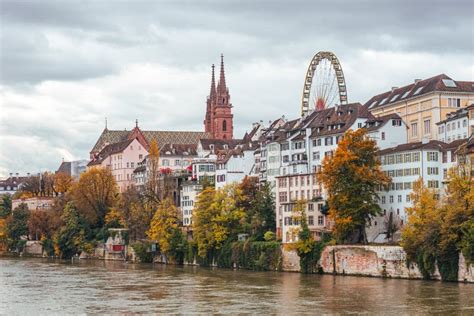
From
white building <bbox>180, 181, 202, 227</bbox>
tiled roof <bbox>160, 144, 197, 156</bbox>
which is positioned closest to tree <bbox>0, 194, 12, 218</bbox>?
tiled roof <bbox>160, 144, 197, 156</bbox>

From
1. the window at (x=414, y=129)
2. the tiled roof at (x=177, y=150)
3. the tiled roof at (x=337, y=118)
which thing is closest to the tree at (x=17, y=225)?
the tiled roof at (x=177, y=150)

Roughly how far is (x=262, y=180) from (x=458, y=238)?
48.2m

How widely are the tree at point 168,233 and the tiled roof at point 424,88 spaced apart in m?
28.3

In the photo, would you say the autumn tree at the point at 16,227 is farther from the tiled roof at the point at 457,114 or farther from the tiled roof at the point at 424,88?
the tiled roof at the point at 457,114

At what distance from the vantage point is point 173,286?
82188mm

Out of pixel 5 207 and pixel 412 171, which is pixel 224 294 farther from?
pixel 5 207

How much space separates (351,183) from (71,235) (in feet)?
194

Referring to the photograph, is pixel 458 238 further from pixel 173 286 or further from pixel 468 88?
pixel 468 88

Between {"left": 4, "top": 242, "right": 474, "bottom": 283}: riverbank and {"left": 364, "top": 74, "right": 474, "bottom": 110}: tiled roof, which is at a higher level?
{"left": 364, "top": 74, "right": 474, "bottom": 110}: tiled roof

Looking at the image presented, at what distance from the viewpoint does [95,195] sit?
147750mm

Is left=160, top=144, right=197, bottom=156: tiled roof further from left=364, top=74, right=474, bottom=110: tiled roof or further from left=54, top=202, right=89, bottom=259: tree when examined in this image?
left=364, top=74, right=474, bottom=110: tiled roof

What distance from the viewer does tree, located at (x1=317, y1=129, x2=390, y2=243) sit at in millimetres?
91625

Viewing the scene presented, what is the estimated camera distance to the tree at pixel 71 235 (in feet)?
458

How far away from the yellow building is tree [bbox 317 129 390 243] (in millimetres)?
16911
